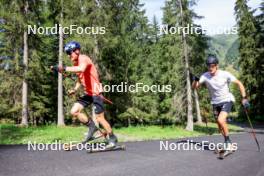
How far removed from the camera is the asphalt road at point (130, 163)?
19.9 feet

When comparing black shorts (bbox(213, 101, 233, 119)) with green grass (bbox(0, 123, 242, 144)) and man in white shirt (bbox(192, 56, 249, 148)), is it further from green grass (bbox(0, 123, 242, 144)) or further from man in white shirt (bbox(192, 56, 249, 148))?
green grass (bbox(0, 123, 242, 144))

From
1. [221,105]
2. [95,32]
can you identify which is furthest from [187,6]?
[221,105]

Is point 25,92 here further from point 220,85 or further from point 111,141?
point 220,85

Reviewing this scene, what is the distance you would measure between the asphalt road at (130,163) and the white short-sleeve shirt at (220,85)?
1342 millimetres

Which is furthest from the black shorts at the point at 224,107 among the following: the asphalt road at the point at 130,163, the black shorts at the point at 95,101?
the black shorts at the point at 95,101

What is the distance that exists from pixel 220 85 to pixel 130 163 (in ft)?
10.4

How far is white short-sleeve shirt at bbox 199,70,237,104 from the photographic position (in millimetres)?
8523

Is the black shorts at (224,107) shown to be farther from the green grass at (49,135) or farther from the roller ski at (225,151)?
the green grass at (49,135)

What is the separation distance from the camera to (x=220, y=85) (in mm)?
8555

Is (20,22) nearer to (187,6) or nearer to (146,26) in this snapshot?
(187,6)

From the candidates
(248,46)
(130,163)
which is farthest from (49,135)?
(248,46)

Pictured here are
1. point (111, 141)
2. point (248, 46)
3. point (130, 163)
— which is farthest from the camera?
point (248, 46)

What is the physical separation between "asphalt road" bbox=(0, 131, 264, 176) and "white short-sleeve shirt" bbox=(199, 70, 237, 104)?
134cm

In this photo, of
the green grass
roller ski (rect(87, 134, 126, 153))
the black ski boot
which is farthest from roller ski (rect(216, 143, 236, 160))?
the green grass
